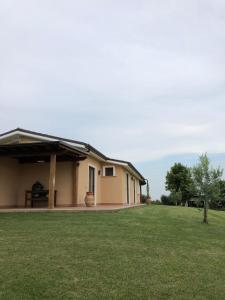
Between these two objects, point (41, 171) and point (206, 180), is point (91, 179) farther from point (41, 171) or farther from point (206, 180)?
point (206, 180)

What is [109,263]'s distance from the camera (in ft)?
16.7

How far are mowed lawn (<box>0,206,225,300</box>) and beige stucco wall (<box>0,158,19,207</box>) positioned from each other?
289 inches

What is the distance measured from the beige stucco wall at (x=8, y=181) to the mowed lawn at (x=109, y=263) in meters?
7.33

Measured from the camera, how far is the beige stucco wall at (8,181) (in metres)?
15.1

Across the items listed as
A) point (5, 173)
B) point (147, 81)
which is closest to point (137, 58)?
point (147, 81)

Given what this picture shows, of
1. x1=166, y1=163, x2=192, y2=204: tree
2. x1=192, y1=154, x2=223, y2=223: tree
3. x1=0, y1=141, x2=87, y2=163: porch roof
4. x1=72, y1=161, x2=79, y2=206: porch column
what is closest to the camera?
x1=192, y1=154, x2=223, y2=223: tree

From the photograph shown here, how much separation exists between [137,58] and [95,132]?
1177 cm

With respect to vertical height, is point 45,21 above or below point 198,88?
above

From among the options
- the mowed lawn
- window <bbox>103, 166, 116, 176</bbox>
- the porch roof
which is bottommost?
the mowed lawn

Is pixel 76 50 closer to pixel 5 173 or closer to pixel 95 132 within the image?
pixel 5 173

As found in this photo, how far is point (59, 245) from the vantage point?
613 centimetres

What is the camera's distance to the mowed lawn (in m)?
4.05

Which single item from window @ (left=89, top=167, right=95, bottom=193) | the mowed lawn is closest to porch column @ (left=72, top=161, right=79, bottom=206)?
window @ (left=89, top=167, right=95, bottom=193)

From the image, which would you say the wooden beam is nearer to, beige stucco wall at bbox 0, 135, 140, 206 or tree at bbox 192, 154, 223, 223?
beige stucco wall at bbox 0, 135, 140, 206
